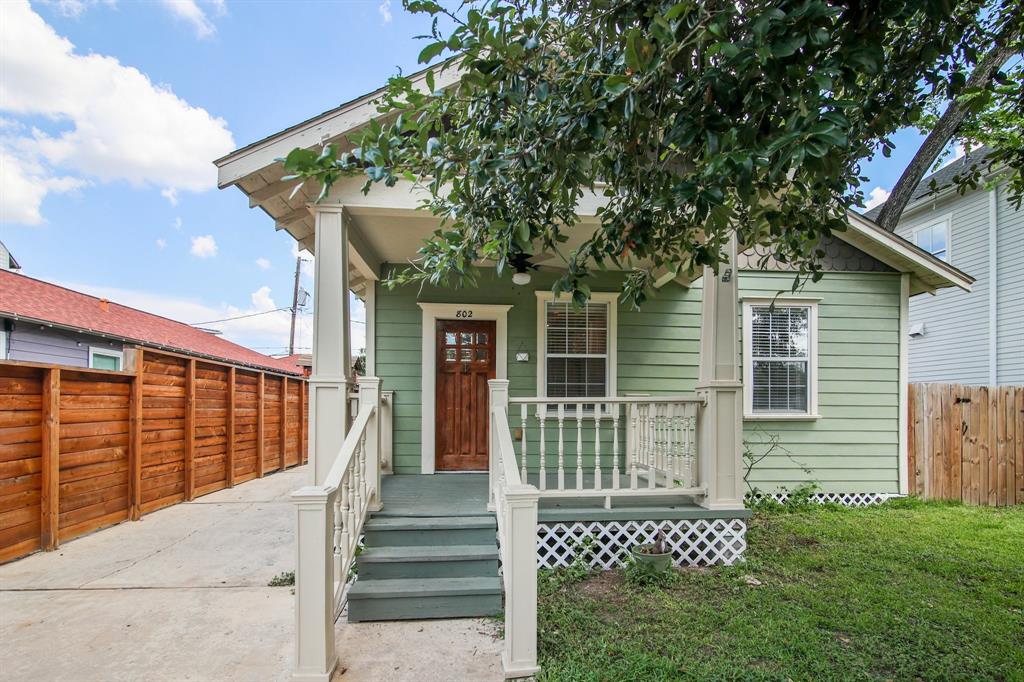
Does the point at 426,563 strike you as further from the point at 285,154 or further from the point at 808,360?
the point at 808,360

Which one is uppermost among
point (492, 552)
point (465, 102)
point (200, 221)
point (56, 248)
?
point (200, 221)

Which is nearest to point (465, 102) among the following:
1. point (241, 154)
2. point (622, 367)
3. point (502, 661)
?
point (241, 154)

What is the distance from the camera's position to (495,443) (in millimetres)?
4105

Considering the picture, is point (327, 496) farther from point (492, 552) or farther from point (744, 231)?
point (744, 231)

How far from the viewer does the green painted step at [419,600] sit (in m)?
3.21

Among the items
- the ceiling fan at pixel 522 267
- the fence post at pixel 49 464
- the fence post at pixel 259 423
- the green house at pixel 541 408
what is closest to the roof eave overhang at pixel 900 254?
the green house at pixel 541 408

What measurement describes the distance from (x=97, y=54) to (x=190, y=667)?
14.9 metres

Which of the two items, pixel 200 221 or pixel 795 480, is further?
pixel 200 221

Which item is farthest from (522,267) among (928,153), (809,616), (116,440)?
(928,153)

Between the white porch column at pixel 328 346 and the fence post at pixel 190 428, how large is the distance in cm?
412

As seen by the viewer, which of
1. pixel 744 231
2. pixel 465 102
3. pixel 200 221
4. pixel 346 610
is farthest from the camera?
pixel 200 221

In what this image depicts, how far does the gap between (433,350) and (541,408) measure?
206cm

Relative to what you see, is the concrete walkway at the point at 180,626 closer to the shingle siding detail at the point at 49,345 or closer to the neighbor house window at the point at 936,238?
the shingle siding detail at the point at 49,345

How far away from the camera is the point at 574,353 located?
5.98 meters
